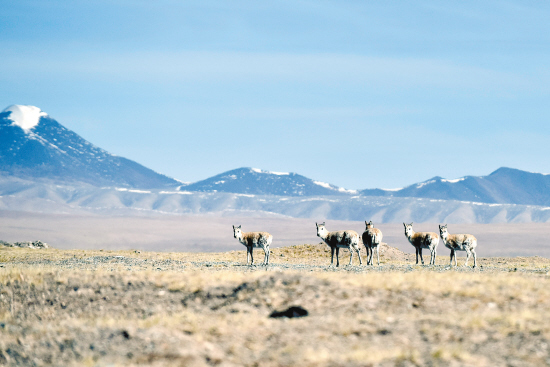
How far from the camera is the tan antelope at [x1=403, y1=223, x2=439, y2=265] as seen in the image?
159ft

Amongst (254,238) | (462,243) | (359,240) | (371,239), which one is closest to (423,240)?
(462,243)

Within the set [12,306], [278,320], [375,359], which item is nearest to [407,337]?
[375,359]

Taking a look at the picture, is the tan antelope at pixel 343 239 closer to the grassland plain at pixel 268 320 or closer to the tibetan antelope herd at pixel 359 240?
the tibetan antelope herd at pixel 359 240

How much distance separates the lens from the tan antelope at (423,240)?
159ft

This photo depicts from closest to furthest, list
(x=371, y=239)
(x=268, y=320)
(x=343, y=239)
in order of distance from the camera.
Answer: (x=268, y=320), (x=343, y=239), (x=371, y=239)

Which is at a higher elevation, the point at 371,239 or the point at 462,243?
the point at 371,239

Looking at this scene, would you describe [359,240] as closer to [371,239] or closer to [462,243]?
[371,239]

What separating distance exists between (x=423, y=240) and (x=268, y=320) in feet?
97.2

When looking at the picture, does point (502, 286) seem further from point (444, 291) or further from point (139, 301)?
point (139, 301)

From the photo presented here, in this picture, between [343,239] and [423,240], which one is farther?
[423,240]

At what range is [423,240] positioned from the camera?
160 ft

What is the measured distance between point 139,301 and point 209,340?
27.3 feet

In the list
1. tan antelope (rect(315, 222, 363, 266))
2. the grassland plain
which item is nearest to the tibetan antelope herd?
tan antelope (rect(315, 222, 363, 266))

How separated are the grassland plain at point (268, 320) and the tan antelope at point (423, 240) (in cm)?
1980
